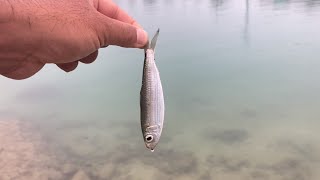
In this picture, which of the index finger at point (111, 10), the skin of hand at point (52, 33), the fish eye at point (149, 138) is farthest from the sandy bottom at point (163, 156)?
the fish eye at point (149, 138)

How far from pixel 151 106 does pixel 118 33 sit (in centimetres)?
57

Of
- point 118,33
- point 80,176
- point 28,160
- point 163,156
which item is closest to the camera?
point 118,33

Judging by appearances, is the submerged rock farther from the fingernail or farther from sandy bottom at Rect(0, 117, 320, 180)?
the fingernail

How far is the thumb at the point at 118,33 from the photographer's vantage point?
2529 millimetres

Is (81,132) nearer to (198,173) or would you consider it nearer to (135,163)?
(135,163)

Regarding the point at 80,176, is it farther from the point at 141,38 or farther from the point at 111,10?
the point at 141,38

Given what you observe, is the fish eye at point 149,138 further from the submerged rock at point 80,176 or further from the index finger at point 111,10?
the submerged rock at point 80,176

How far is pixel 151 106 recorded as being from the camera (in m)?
2.31

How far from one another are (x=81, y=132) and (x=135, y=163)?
292cm

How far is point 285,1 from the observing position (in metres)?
41.0

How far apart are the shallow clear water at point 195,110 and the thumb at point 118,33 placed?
6936 mm

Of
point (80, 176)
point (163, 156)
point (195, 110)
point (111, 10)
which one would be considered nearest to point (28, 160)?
point (80, 176)

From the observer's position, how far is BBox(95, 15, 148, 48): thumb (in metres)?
2.53

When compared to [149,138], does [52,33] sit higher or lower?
higher
